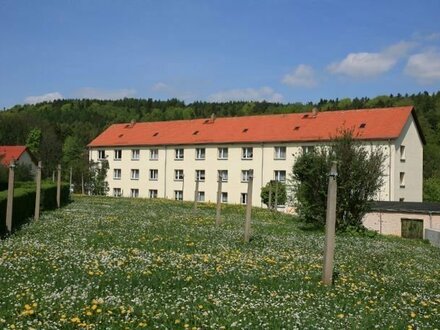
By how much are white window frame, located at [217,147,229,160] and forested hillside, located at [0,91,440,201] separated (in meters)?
18.7

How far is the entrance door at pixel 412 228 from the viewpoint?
107 feet

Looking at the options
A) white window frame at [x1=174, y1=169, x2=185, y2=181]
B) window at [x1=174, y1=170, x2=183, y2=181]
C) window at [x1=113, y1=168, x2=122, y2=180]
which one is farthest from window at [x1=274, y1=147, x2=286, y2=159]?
window at [x1=113, y1=168, x2=122, y2=180]

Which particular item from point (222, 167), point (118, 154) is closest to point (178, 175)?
point (222, 167)

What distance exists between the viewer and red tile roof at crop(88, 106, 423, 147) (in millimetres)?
51556

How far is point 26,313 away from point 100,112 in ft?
497

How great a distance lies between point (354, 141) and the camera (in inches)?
1014

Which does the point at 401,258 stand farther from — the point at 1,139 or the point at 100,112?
the point at 100,112

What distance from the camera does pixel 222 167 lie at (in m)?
59.8

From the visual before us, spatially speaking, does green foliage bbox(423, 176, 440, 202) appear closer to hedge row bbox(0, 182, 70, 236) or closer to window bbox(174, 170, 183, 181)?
window bbox(174, 170, 183, 181)

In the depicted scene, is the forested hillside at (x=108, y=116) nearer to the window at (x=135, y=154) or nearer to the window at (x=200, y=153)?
the window at (x=135, y=154)

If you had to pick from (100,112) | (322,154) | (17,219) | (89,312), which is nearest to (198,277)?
(89,312)

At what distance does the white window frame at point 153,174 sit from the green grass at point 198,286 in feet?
166

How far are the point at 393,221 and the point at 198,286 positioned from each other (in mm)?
27195

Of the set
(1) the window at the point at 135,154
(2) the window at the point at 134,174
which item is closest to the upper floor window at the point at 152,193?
(2) the window at the point at 134,174
